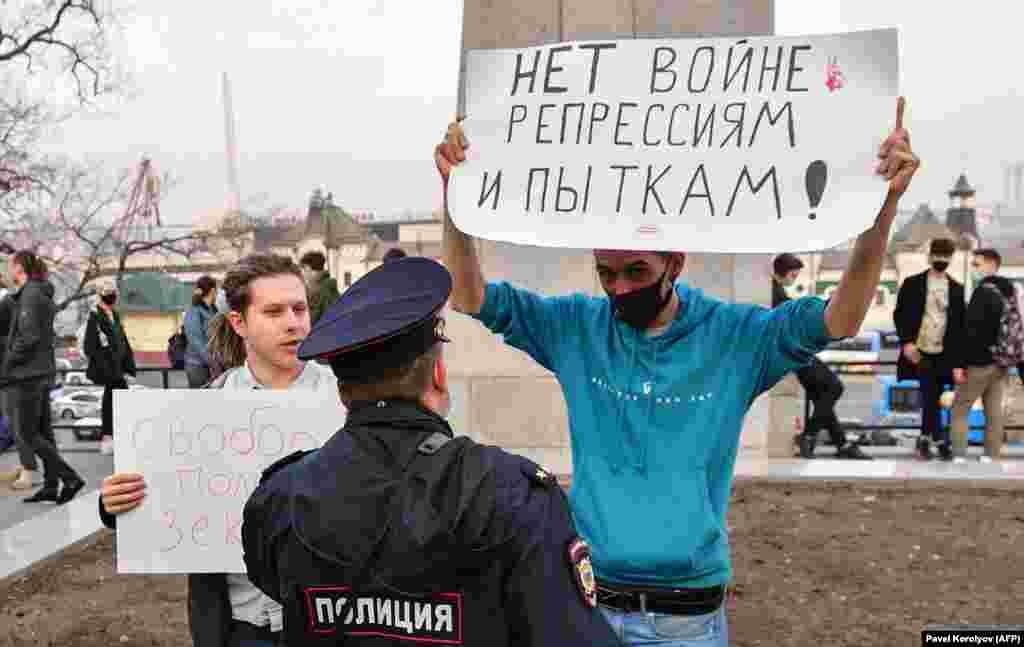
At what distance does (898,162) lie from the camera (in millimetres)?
2236

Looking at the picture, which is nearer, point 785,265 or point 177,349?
point 785,265

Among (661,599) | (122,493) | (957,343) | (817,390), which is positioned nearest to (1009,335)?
(957,343)

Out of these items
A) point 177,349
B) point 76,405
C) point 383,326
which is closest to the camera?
point 383,326

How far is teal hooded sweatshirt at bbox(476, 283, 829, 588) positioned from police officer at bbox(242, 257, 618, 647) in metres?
0.88

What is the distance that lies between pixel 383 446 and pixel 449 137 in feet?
4.55

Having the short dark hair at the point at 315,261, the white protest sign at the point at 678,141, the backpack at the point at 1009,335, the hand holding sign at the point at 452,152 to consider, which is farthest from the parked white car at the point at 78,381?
the backpack at the point at 1009,335

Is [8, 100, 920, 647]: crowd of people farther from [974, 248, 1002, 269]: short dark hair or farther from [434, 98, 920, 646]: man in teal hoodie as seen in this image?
[974, 248, 1002, 269]: short dark hair

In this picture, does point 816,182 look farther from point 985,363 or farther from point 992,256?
point 992,256

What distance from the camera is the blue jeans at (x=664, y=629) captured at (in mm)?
2266

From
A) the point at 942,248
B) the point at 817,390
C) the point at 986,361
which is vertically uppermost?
the point at 942,248

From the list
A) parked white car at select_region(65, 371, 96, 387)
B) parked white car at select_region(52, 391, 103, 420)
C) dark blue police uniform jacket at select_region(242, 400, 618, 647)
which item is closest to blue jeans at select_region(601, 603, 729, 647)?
dark blue police uniform jacket at select_region(242, 400, 618, 647)

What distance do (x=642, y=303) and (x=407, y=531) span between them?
1.22 m

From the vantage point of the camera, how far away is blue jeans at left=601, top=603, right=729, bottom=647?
89.2 inches

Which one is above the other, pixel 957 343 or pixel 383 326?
pixel 383 326
